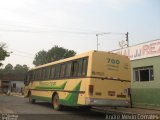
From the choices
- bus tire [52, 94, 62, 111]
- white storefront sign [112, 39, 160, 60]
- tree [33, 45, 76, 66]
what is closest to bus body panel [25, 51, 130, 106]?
bus tire [52, 94, 62, 111]

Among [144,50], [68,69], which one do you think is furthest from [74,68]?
[144,50]

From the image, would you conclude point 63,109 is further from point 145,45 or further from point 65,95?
point 145,45

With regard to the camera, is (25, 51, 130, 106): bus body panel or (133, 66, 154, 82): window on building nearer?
(25, 51, 130, 106): bus body panel

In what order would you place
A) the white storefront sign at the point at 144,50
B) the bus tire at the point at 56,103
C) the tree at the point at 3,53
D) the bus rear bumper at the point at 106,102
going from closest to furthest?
1. the bus rear bumper at the point at 106,102
2. the bus tire at the point at 56,103
3. the white storefront sign at the point at 144,50
4. the tree at the point at 3,53

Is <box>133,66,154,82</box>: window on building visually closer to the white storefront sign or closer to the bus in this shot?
the white storefront sign

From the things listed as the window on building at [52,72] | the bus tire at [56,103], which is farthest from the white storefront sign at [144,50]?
the bus tire at [56,103]

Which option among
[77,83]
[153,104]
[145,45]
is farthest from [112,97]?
[145,45]

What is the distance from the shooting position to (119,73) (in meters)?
17.3

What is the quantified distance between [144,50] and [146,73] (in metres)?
1.78

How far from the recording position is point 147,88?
24031 mm

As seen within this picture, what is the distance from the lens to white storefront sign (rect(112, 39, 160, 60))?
23422 millimetres

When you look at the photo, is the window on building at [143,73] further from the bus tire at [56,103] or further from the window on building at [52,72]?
the bus tire at [56,103]

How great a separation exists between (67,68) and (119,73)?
11.5 ft

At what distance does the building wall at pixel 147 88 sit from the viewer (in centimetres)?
2303
